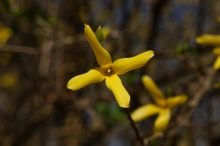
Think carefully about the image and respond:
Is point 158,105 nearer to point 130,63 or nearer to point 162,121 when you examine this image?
point 162,121

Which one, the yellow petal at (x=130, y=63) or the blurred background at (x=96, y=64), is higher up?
the blurred background at (x=96, y=64)

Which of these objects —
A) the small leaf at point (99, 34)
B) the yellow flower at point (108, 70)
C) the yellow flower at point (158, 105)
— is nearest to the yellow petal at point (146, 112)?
the yellow flower at point (158, 105)

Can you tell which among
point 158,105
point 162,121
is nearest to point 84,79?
point 162,121

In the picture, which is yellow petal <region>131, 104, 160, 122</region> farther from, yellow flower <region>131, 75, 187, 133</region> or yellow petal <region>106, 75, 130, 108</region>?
yellow petal <region>106, 75, 130, 108</region>

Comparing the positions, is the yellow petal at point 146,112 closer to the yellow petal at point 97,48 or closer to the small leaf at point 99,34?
the yellow petal at point 97,48

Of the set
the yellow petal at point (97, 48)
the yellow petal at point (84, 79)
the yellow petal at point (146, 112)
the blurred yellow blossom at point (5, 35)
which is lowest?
the yellow petal at point (146, 112)

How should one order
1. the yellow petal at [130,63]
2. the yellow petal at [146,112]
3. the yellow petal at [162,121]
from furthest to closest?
the yellow petal at [146,112] < the yellow petal at [162,121] < the yellow petal at [130,63]

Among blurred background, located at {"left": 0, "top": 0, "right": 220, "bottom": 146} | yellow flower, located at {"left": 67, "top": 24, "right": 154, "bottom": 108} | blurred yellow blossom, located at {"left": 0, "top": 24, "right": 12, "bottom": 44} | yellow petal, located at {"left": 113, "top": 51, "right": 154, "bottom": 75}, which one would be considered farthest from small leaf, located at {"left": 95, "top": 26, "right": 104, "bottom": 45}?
blurred yellow blossom, located at {"left": 0, "top": 24, "right": 12, "bottom": 44}
